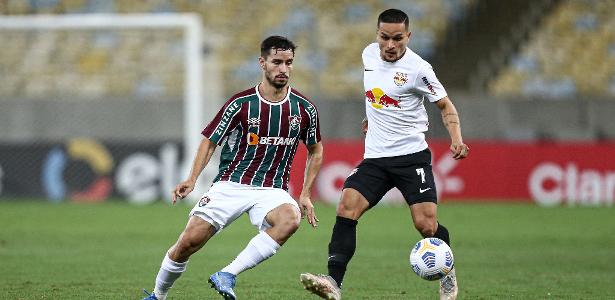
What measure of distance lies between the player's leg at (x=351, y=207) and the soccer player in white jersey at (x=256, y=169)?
28 centimetres

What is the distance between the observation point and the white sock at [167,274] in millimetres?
7055

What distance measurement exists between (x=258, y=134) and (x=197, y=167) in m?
0.47

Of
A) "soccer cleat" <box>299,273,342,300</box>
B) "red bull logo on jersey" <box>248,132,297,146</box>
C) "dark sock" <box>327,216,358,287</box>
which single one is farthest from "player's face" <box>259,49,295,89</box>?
"soccer cleat" <box>299,273,342,300</box>

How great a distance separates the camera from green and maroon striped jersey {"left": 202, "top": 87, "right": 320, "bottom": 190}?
7199 millimetres

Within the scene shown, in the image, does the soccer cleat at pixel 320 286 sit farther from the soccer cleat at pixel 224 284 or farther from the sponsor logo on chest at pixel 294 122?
the sponsor logo on chest at pixel 294 122

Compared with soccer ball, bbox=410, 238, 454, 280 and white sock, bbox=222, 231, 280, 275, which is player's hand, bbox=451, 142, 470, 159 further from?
white sock, bbox=222, 231, 280, 275

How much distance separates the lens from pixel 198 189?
18.2 metres

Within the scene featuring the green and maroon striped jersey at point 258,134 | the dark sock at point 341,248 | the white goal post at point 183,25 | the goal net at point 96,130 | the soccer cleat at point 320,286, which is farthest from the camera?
the goal net at point 96,130

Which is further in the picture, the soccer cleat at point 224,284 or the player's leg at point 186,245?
the player's leg at point 186,245

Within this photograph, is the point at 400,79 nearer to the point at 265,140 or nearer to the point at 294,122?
the point at 294,122

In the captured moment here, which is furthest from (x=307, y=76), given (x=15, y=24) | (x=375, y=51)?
(x=375, y=51)

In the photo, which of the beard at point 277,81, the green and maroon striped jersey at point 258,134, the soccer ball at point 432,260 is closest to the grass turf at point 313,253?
the soccer ball at point 432,260

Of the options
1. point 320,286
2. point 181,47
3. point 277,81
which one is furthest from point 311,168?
point 181,47

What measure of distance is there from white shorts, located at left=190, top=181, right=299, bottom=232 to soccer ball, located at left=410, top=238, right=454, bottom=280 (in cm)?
86
